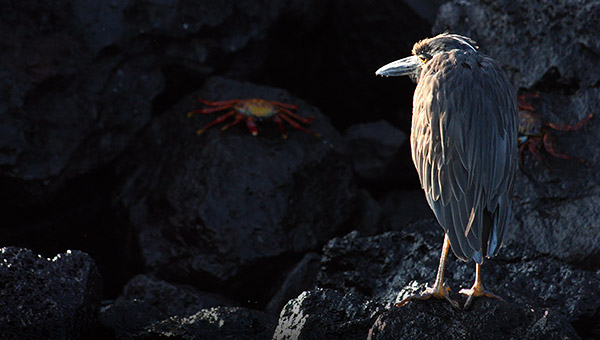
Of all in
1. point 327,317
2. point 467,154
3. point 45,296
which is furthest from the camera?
point 45,296

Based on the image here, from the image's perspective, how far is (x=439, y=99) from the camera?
3.79 metres

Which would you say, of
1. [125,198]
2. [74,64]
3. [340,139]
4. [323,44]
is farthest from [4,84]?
[323,44]

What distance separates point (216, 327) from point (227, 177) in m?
1.78

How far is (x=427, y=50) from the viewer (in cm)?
430

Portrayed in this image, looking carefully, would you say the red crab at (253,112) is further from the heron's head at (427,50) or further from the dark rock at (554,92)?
the heron's head at (427,50)

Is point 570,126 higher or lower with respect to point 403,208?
higher

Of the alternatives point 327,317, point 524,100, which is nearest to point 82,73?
point 327,317

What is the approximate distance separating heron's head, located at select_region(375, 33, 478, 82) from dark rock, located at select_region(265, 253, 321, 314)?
5.80 ft

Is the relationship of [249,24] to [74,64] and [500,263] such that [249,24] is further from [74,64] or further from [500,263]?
[500,263]

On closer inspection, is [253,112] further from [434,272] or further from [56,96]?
[434,272]

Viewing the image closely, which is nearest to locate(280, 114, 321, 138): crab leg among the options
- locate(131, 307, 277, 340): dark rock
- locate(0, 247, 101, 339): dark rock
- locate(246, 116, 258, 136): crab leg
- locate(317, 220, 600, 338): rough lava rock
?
locate(246, 116, 258, 136): crab leg

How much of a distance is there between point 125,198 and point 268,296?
147 centimetres

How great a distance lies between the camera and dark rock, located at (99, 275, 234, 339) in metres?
4.71

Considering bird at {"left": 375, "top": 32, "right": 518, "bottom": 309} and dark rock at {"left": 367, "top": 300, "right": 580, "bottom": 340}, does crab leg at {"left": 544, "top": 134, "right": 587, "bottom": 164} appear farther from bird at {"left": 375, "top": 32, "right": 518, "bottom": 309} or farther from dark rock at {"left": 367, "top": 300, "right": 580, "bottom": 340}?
dark rock at {"left": 367, "top": 300, "right": 580, "bottom": 340}
